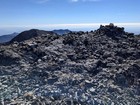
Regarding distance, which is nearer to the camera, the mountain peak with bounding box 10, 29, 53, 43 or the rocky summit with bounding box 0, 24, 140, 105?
the rocky summit with bounding box 0, 24, 140, 105

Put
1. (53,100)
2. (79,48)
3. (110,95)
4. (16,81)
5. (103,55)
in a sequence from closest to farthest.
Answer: (53,100), (110,95), (16,81), (103,55), (79,48)

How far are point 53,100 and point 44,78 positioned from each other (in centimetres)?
537

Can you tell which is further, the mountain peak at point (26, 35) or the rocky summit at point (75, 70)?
the mountain peak at point (26, 35)

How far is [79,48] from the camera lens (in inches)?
1335

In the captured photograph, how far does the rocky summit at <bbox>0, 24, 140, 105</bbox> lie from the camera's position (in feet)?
73.0

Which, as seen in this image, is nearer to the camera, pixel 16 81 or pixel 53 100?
pixel 53 100

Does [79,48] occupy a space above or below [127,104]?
above

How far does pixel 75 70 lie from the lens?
92.8ft

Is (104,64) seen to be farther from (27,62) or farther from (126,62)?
(27,62)

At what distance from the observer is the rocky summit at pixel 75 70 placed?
22250 millimetres

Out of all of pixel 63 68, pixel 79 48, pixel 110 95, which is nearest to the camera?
pixel 110 95

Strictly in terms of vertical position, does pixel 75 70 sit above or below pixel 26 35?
below

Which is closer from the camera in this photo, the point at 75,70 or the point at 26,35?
the point at 75,70

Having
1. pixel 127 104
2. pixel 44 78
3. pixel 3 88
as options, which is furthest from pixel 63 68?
pixel 127 104
